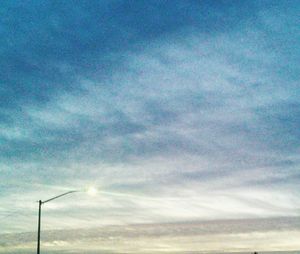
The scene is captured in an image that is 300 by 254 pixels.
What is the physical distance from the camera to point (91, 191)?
5350 centimetres

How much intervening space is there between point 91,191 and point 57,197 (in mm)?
3039

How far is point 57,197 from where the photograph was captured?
5525 cm
